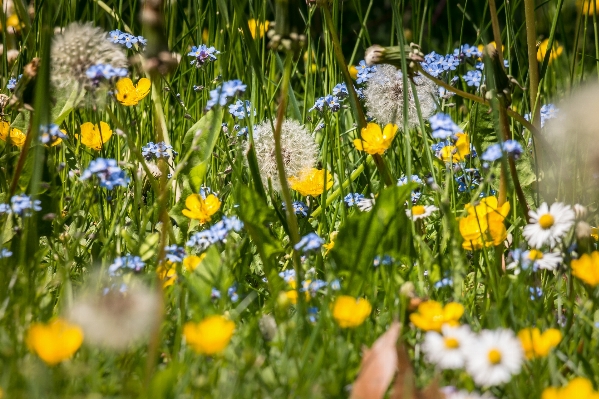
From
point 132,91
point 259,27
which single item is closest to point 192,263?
point 132,91

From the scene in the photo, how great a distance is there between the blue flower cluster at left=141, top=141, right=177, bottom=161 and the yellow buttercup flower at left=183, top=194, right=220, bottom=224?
0.27 metres

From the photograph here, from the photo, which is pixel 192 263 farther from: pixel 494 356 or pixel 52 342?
pixel 494 356

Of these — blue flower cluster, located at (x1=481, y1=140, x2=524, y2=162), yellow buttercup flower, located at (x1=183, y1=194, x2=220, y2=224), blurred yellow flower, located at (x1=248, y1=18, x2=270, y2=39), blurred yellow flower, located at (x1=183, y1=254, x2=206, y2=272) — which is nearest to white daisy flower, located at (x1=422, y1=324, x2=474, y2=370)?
blue flower cluster, located at (x1=481, y1=140, x2=524, y2=162)

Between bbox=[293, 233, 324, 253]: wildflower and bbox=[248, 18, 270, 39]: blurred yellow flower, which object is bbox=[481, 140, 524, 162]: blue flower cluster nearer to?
bbox=[293, 233, 324, 253]: wildflower

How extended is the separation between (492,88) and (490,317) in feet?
1.42

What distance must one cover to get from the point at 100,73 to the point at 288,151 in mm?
653

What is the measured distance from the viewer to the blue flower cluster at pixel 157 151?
1.83 meters

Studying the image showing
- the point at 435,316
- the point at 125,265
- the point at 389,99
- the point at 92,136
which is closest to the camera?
the point at 435,316

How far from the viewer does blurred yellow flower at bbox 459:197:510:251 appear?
1456 millimetres

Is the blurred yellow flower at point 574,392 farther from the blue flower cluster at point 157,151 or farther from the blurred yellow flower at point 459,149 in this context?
the blue flower cluster at point 157,151

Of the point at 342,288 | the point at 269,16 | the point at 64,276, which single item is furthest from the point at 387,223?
the point at 269,16

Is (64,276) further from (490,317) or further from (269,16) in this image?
(269,16)

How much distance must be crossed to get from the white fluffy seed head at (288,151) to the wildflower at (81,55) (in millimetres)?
501

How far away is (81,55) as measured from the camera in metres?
1.51
